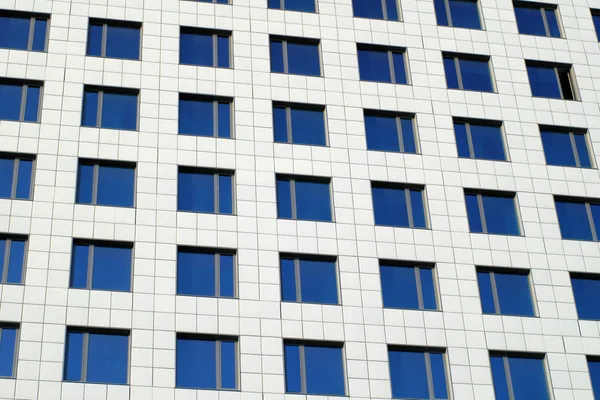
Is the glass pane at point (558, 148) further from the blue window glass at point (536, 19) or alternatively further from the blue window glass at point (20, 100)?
→ the blue window glass at point (20, 100)

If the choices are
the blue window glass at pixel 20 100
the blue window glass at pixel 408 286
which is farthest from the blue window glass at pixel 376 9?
the blue window glass at pixel 20 100

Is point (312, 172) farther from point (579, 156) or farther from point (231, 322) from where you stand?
point (579, 156)

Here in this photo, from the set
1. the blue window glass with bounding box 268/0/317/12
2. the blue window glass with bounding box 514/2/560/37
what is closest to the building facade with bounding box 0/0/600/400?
the blue window glass with bounding box 268/0/317/12

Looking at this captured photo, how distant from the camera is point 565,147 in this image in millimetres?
45281

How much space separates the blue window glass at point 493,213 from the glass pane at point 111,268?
13762 millimetres

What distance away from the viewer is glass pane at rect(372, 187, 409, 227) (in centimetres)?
4128

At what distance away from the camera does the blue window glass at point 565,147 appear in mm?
44750

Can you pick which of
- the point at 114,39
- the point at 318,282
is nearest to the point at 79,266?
the point at 318,282

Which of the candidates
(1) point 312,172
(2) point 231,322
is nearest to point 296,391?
(2) point 231,322

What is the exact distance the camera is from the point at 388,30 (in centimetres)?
4641

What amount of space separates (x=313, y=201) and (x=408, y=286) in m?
5.01

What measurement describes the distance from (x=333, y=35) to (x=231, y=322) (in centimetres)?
1487

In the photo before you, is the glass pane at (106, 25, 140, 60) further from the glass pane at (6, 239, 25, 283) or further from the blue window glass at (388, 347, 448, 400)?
the blue window glass at (388, 347, 448, 400)

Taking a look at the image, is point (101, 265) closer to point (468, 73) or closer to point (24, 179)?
point (24, 179)
